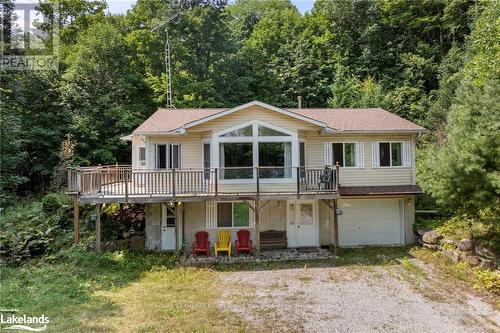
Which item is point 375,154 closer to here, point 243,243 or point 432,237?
point 432,237

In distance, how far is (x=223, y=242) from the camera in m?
14.4

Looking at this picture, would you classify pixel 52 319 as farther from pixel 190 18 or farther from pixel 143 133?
pixel 190 18

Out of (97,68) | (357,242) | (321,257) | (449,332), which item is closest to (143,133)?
(321,257)

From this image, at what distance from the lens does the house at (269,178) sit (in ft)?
44.7

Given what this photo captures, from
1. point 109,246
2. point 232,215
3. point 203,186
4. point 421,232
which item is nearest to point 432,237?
point 421,232

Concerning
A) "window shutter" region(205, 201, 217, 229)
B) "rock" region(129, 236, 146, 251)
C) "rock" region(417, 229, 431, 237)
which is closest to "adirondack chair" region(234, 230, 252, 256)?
"window shutter" region(205, 201, 217, 229)

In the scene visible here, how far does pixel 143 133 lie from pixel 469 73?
16035 millimetres

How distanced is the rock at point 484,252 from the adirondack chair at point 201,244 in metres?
9.96

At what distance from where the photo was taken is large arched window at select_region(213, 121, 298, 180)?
13906mm

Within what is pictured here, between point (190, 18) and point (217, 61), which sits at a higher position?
point (190, 18)

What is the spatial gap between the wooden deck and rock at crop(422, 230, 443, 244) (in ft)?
15.0

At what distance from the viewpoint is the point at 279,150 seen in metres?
14.2

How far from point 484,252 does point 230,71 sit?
22288mm

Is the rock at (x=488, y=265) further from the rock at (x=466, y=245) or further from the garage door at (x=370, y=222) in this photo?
the garage door at (x=370, y=222)
